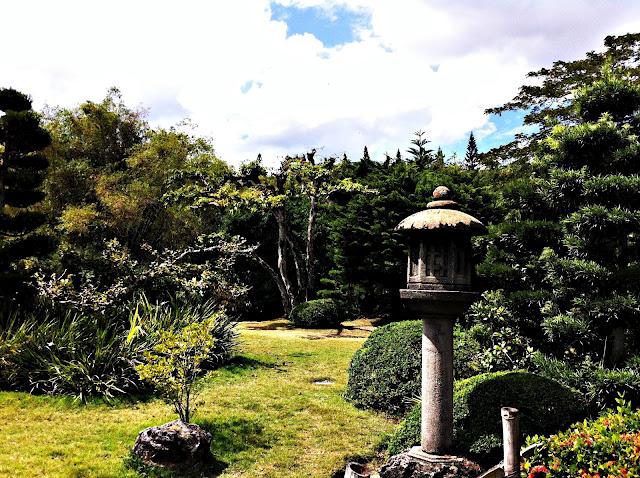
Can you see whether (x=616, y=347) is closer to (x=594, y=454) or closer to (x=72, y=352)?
(x=594, y=454)

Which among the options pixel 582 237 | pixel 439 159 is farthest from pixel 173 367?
pixel 439 159

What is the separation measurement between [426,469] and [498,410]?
1.09 metres

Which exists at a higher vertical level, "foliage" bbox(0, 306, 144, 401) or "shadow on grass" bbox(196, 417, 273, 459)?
"foliage" bbox(0, 306, 144, 401)

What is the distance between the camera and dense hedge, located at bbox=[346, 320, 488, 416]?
25.0ft

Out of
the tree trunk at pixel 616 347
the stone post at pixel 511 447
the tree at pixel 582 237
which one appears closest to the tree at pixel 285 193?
the tree at pixel 582 237

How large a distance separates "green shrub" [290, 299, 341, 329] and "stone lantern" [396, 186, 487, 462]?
1333cm

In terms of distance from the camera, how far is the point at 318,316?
18609 mm

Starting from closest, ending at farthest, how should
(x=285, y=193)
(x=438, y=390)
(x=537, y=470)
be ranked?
(x=537, y=470) < (x=438, y=390) < (x=285, y=193)

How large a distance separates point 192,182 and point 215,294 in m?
9.34

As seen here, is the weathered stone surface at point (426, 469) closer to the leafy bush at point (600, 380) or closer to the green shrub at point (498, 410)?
the green shrub at point (498, 410)

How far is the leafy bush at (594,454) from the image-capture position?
3744 millimetres

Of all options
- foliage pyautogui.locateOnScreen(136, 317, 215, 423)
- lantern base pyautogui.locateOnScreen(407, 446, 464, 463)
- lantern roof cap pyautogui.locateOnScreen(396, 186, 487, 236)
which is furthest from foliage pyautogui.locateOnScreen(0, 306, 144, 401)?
lantern roof cap pyautogui.locateOnScreen(396, 186, 487, 236)

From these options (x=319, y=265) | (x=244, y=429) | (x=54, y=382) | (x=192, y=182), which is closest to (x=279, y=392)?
(x=244, y=429)

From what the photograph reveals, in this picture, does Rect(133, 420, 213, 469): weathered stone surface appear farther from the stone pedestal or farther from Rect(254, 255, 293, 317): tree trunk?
Rect(254, 255, 293, 317): tree trunk
